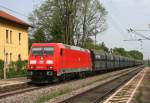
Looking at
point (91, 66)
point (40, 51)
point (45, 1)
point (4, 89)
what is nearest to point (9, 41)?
point (91, 66)

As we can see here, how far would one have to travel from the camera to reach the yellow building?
4684cm

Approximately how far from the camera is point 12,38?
165 ft

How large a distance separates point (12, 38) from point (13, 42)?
587mm

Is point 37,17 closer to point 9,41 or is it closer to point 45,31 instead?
point 45,31

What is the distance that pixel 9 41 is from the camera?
162ft

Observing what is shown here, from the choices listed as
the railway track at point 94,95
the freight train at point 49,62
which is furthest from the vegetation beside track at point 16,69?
the railway track at point 94,95

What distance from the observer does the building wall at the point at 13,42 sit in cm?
4684

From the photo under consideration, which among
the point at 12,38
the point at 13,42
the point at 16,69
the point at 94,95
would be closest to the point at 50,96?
the point at 94,95

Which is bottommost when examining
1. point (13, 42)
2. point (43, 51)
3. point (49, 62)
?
point (49, 62)

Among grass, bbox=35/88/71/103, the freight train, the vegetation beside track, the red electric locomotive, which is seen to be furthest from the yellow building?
grass, bbox=35/88/71/103

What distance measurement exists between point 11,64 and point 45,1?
33.9 metres

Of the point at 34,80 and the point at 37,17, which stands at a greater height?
the point at 37,17

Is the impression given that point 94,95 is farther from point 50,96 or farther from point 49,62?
point 49,62

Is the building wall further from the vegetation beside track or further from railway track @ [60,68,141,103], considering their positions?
railway track @ [60,68,141,103]
